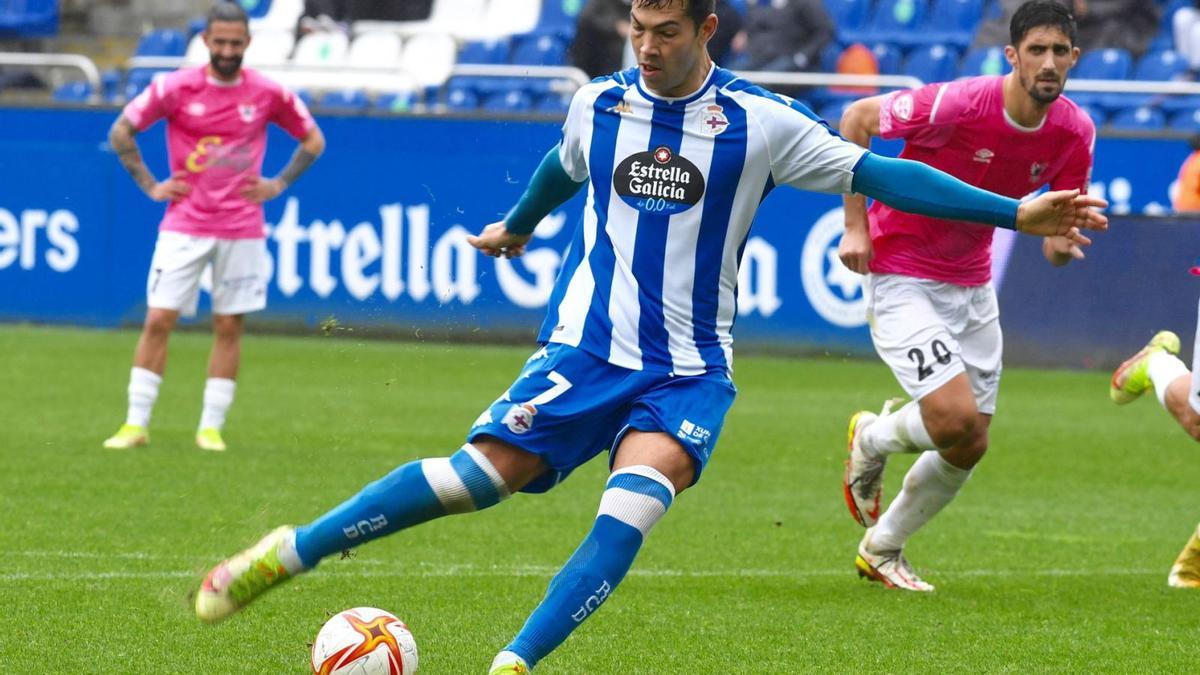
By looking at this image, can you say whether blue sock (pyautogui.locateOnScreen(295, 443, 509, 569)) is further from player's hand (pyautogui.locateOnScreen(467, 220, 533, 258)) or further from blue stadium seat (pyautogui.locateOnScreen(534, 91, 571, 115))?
blue stadium seat (pyautogui.locateOnScreen(534, 91, 571, 115))

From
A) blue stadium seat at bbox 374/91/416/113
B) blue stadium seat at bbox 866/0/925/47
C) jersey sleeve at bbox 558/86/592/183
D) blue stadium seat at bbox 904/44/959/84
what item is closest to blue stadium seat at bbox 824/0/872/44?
blue stadium seat at bbox 866/0/925/47

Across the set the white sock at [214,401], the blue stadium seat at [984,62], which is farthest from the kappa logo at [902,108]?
the blue stadium seat at [984,62]

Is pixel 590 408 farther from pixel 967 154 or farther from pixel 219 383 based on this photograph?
pixel 219 383

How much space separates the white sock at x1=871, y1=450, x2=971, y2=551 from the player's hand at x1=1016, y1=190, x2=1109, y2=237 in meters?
2.45

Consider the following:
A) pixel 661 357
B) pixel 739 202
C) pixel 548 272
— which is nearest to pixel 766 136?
pixel 739 202

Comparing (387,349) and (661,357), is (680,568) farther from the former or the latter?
(387,349)

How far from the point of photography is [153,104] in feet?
34.5

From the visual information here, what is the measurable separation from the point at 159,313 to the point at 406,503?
18.8 ft

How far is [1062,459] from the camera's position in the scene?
11.0 meters

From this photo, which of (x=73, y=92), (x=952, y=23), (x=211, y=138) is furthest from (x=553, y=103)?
(x=211, y=138)

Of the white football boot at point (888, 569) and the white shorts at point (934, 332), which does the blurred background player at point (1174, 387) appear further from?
the white football boot at point (888, 569)

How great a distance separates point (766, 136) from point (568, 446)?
96cm

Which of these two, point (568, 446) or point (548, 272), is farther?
point (548, 272)

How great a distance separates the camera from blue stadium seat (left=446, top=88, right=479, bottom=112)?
17.4 meters
